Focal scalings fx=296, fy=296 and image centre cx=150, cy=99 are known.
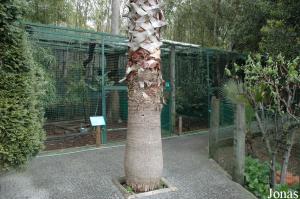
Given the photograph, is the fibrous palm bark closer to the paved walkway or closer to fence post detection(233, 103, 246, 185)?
the paved walkway

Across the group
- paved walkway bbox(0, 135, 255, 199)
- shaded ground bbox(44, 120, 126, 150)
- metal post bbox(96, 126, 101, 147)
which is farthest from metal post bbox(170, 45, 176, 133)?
metal post bbox(96, 126, 101, 147)

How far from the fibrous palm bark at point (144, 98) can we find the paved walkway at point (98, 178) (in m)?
0.34

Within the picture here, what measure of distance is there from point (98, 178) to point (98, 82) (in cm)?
343

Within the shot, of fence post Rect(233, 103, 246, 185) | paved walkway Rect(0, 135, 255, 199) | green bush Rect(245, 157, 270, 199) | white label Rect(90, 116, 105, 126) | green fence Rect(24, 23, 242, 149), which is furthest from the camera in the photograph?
green fence Rect(24, 23, 242, 149)

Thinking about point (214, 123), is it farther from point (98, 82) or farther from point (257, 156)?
point (98, 82)

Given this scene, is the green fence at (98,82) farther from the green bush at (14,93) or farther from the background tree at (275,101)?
the background tree at (275,101)

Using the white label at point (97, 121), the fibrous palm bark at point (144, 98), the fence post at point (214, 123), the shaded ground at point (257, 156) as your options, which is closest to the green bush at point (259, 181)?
the shaded ground at point (257, 156)

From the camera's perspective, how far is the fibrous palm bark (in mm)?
3863

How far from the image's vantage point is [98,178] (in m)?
4.38

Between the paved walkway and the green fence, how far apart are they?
1.37m

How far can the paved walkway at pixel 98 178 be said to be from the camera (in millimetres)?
3848

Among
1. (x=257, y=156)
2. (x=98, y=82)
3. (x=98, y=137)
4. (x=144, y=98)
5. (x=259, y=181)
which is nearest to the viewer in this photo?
(x=144, y=98)

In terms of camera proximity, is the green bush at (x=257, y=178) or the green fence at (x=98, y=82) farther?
the green fence at (x=98, y=82)

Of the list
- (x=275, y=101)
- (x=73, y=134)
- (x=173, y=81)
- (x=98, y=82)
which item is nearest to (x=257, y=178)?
(x=275, y=101)
